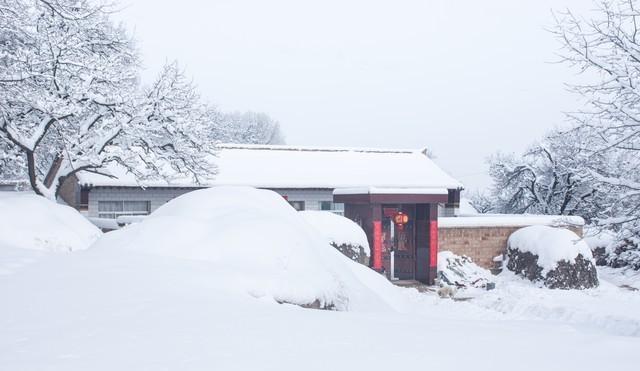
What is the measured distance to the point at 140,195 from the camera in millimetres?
20875

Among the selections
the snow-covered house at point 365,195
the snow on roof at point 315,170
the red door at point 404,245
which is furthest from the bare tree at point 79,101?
the red door at point 404,245

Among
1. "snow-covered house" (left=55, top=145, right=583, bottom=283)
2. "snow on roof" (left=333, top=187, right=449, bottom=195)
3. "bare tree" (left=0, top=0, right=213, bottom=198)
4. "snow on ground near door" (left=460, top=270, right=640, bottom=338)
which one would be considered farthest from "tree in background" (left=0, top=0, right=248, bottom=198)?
"snow on ground near door" (left=460, top=270, right=640, bottom=338)

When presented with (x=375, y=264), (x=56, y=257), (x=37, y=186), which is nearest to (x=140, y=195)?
(x=37, y=186)

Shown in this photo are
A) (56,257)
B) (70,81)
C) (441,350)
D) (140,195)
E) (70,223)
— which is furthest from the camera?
(140,195)

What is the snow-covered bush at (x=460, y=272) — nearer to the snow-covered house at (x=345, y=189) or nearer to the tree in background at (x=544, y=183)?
the snow-covered house at (x=345, y=189)

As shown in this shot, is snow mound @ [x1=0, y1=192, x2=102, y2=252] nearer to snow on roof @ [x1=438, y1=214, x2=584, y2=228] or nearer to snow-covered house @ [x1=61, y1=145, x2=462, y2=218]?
snow-covered house @ [x1=61, y1=145, x2=462, y2=218]

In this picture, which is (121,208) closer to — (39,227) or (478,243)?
(39,227)

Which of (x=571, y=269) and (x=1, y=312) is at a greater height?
(x=1, y=312)

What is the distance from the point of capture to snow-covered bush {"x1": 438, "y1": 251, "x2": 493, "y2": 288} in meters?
18.1

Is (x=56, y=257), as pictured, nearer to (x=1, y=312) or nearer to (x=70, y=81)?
(x=1, y=312)

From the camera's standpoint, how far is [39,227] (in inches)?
→ 406

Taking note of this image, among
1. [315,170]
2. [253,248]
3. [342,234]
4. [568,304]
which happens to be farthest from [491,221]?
[253,248]

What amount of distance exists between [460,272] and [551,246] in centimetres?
296

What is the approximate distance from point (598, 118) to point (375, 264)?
9.83 meters
